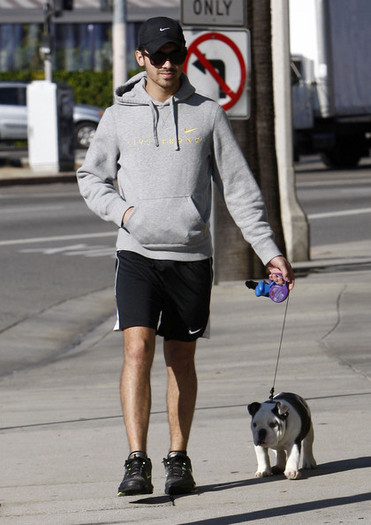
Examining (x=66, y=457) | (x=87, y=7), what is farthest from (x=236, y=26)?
(x=87, y=7)

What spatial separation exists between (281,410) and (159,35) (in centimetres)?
158

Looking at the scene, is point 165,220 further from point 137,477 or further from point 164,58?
point 137,477

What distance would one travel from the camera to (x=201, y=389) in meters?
8.55

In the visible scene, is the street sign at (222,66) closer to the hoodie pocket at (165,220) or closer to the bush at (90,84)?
the hoodie pocket at (165,220)

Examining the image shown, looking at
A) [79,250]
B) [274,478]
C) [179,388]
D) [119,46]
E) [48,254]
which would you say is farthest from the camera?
[119,46]

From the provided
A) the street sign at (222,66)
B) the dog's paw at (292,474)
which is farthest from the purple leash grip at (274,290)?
→ the street sign at (222,66)

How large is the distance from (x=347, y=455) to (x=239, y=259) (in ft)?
23.7

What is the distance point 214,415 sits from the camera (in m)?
7.49

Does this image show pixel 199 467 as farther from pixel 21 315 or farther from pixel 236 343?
pixel 21 315

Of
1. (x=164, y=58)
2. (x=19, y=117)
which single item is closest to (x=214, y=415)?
(x=164, y=58)

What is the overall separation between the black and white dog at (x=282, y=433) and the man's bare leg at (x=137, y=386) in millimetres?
478

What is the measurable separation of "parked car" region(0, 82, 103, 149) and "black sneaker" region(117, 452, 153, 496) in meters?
34.2

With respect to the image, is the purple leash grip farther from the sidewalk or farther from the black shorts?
the sidewalk

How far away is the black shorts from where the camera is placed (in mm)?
5566
